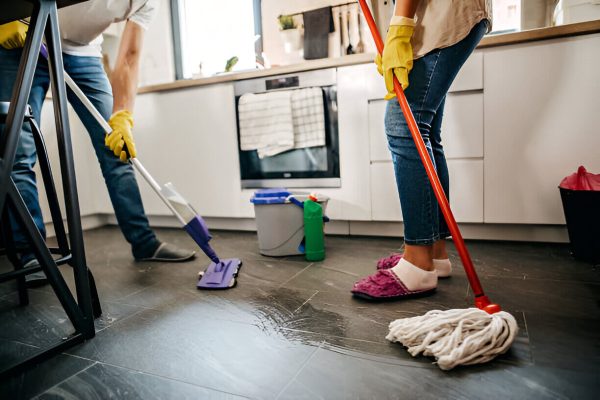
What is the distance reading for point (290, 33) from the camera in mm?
2543

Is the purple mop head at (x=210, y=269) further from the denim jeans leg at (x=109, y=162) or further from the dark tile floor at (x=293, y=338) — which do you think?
the denim jeans leg at (x=109, y=162)

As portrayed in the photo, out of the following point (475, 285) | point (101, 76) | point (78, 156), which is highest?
point (101, 76)

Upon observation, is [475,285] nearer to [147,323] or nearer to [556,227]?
[147,323]

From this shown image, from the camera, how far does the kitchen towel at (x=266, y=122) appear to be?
1995mm

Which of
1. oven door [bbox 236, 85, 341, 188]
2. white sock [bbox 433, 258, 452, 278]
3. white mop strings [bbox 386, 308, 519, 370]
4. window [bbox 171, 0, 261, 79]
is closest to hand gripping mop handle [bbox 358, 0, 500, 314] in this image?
white mop strings [bbox 386, 308, 519, 370]

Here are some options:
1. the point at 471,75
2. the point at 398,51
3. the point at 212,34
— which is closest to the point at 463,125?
the point at 471,75

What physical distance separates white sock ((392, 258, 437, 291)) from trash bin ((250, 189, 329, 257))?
21.4 inches

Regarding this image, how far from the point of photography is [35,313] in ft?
3.80

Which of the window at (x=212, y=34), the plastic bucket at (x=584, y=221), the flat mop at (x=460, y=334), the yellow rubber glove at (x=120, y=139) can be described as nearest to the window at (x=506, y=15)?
the plastic bucket at (x=584, y=221)

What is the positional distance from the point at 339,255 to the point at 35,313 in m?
1.03

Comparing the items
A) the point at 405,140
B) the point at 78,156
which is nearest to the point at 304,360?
the point at 405,140

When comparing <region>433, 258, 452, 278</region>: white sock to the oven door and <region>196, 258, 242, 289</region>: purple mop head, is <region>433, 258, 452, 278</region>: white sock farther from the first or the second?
the oven door

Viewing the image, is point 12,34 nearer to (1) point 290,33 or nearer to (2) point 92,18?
(2) point 92,18

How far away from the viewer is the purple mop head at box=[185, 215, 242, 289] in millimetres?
1326
